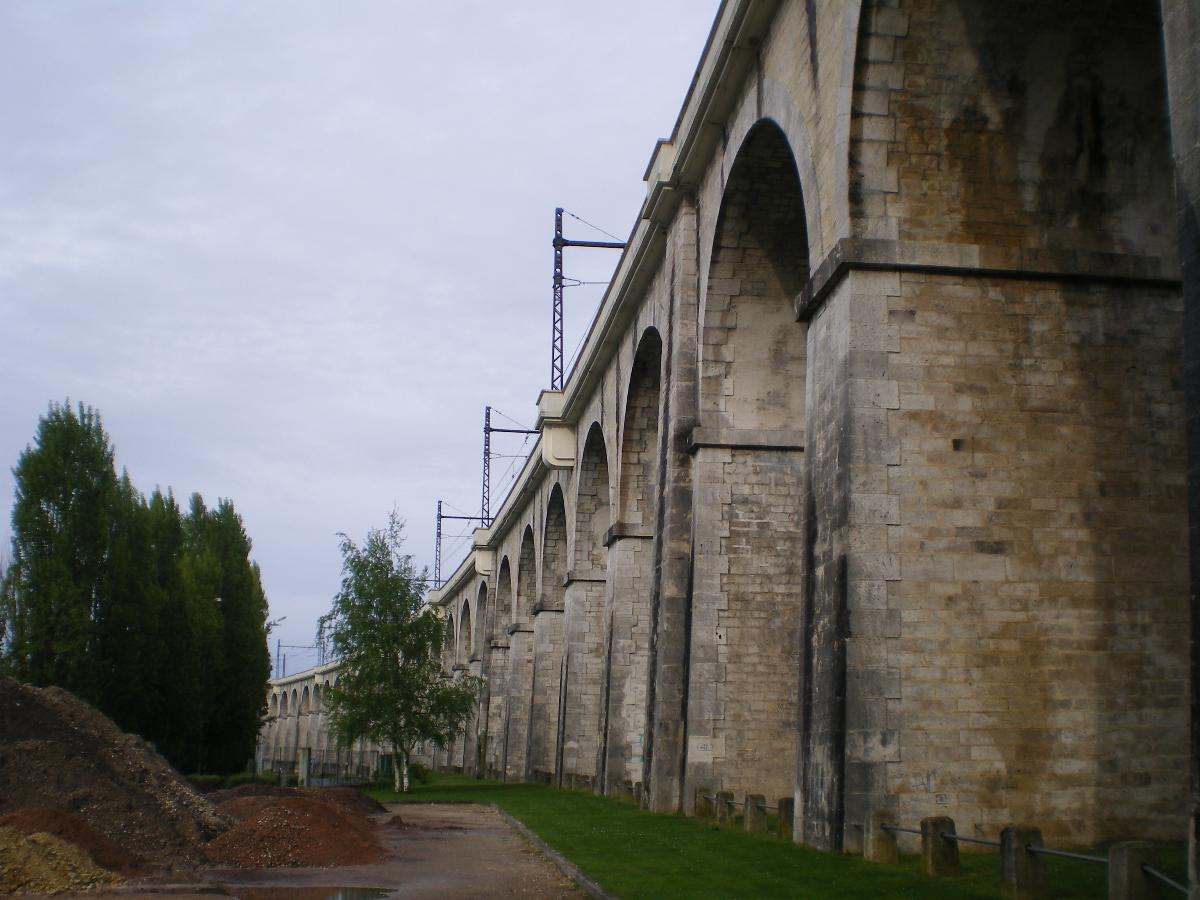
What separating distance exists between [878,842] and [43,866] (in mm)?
6789

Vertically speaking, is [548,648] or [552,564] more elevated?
[552,564]

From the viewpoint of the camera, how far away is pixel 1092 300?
12250 mm

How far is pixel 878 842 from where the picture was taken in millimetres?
10727

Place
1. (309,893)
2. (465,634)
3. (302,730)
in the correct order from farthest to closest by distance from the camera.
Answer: (302,730)
(465,634)
(309,893)

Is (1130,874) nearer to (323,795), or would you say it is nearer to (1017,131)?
(1017,131)

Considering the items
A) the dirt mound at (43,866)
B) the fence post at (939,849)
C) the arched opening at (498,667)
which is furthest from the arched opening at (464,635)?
the fence post at (939,849)

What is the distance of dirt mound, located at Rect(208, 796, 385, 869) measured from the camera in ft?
46.4

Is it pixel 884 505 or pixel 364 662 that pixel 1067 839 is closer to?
pixel 884 505

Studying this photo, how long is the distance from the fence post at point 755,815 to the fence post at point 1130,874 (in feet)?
23.7

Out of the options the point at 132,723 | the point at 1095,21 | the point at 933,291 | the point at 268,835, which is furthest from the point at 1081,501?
the point at 132,723

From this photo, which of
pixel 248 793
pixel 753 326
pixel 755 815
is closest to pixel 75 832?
pixel 755 815

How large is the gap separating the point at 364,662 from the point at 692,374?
15.8 meters

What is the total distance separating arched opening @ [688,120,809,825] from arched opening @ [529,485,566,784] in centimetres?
1709

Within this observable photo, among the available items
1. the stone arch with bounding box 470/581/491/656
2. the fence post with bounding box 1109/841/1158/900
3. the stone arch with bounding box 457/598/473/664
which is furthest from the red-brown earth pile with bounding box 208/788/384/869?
the stone arch with bounding box 457/598/473/664
